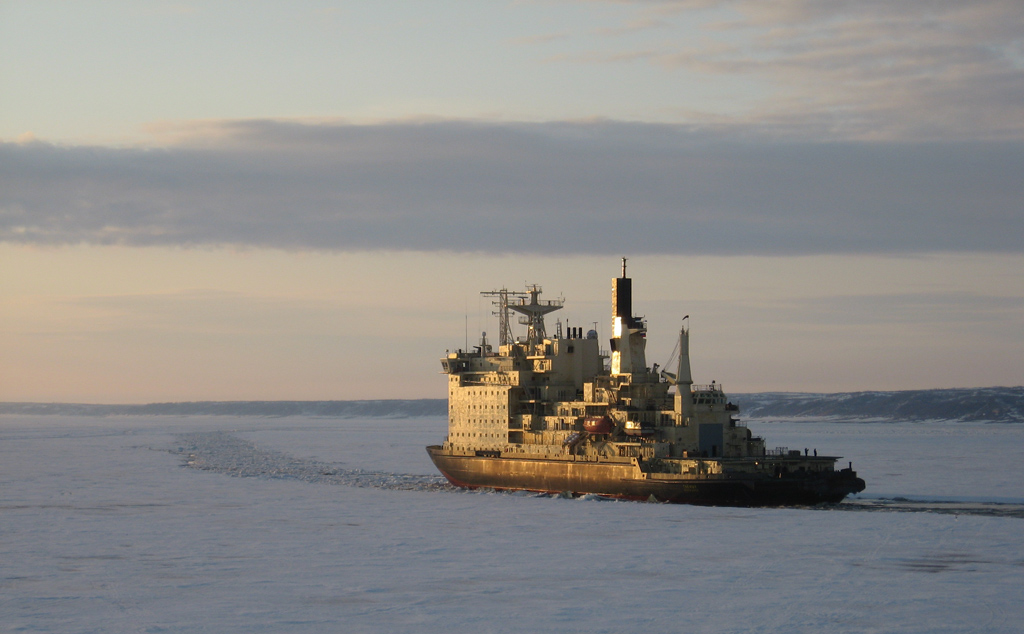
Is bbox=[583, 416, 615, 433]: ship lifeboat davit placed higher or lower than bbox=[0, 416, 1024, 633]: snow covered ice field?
higher

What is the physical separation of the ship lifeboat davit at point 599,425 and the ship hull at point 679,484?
158cm

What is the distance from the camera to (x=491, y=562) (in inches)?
1314

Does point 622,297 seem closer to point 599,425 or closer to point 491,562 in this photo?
point 599,425

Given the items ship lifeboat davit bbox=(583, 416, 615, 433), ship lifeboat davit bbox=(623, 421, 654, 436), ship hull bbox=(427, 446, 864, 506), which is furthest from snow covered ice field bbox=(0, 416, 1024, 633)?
ship lifeboat davit bbox=(623, 421, 654, 436)

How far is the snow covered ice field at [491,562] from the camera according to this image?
2611 cm

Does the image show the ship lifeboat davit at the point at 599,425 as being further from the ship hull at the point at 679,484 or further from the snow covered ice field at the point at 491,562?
the snow covered ice field at the point at 491,562

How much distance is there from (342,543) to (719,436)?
2215cm

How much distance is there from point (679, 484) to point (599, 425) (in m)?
5.66

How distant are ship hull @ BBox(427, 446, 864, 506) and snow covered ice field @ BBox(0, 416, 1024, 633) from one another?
147 centimetres

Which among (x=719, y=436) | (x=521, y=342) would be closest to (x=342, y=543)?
(x=719, y=436)

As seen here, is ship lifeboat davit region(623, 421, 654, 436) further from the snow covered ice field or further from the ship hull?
the snow covered ice field

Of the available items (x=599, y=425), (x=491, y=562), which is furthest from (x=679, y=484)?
(x=491, y=562)

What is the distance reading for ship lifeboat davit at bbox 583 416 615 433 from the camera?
53906mm

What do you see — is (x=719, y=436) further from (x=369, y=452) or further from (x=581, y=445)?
(x=369, y=452)
